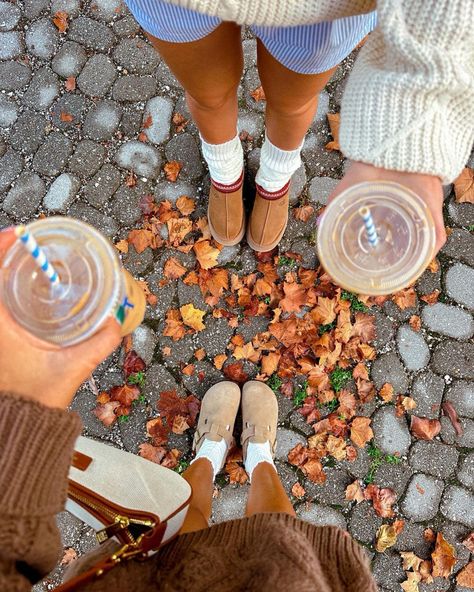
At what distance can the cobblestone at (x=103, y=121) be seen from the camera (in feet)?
11.3

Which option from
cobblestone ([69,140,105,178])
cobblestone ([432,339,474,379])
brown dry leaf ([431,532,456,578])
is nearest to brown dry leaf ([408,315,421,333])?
cobblestone ([432,339,474,379])

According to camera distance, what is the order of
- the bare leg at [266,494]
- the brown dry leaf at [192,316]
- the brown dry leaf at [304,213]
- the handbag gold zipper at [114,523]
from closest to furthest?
the handbag gold zipper at [114,523] → the bare leg at [266,494] → the brown dry leaf at [192,316] → the brown dry leaf at [304,213]

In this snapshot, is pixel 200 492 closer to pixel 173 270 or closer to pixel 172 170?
pixel 173 270

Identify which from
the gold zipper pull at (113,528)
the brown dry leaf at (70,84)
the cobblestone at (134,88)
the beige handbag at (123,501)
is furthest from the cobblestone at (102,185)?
the gold zipper pull at (113,528)

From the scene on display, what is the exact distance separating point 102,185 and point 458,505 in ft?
9.76

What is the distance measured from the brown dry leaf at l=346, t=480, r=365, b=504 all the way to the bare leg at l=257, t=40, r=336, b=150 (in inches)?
78.3

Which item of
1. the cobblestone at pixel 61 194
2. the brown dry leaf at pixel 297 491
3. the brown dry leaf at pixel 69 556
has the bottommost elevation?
the brown dry leaf at pixel 69 556

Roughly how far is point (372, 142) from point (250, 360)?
2024 millimetres

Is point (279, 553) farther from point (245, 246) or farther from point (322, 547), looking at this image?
point (245, 246)

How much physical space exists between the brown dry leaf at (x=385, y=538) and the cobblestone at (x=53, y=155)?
9.91 ft

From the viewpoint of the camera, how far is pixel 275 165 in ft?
8.96

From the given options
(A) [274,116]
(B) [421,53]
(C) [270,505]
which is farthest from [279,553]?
(A) [274,116]

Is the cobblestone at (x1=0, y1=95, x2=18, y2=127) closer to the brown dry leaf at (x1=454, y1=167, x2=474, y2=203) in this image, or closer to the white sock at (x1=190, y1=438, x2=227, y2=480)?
the white sock at (x1=190, y1=438, x2=227, y2=480)

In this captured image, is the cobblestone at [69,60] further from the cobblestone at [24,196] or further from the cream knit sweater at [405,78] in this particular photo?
the cream knit sweater at [405,78]
